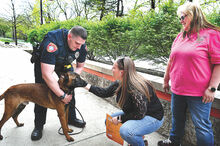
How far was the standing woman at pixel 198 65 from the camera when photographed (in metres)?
1.66

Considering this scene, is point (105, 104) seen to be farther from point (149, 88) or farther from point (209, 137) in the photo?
point (209, 137)

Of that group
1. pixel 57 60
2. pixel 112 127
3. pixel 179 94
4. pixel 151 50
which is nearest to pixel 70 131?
pixel 112 127

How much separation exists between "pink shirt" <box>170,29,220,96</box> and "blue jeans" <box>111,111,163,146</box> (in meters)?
0.51

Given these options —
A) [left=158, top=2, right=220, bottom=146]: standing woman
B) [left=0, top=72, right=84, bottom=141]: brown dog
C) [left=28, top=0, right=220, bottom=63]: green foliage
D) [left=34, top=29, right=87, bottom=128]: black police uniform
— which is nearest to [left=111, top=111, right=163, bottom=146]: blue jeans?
[left=158, top=2, right=220, bottom=146]: standing woman

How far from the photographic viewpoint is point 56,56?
89.6 inches

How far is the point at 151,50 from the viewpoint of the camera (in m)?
4.29

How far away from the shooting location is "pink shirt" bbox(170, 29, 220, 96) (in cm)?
164

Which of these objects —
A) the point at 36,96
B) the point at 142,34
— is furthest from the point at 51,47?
the point at 142,34

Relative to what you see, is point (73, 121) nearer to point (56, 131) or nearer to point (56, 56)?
point (56, 131)

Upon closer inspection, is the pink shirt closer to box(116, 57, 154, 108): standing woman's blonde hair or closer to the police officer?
box(116, 57, 154, 108): standing woman's blonde hair

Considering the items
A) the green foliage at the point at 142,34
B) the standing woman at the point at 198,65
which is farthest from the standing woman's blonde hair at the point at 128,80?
the green foliage at the point at 142,34

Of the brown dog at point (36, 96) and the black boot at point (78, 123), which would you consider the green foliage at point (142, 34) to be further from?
the brown dog at point (36, 96)

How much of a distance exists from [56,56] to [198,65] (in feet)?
6.05

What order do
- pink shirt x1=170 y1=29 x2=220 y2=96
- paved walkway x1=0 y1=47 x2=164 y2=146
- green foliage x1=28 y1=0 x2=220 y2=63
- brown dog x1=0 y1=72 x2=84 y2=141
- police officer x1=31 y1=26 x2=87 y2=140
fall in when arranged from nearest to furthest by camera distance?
pink shirt x1=170 y1=29 x2=220 y2=96 → police officer x1=31 y1=26 x2=87 y2=140 → brown dog x1=0 y1=72 x2=84 y2=141 → paved walkway x1=0 y1=47 x2=164 y2=146 → green foliage x1=28 y1=0 x2=220 y2=63
